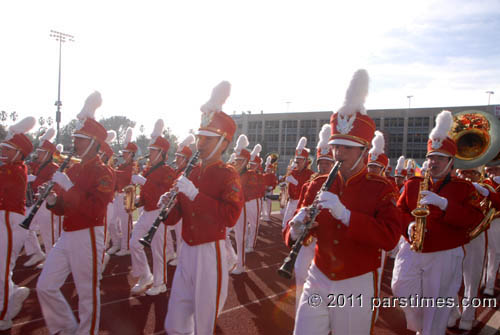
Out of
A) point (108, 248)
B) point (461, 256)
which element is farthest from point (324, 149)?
point (108, 248)

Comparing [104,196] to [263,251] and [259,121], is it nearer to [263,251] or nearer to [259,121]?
[263,251]

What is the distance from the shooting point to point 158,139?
729 centimetres

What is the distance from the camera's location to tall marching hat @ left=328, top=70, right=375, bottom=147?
3078 millimetres

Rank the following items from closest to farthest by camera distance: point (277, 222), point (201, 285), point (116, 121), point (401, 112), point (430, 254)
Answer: point (201, 285) < point (430, 254) < point (277, 222) < point (401, 112) < point (116, 121)

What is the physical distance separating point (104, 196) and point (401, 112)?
59.4 metres

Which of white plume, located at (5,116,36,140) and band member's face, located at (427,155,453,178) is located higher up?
white plume, located at (5,116,36,140)

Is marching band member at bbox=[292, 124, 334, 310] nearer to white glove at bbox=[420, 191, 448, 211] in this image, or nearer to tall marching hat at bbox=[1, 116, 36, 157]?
white glove at bbox=[420, 191, 448, 211]

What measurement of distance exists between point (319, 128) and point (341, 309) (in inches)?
2513

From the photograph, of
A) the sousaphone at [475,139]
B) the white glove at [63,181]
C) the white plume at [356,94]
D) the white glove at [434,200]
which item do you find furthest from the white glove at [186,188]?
the sousaphone at [475,139]

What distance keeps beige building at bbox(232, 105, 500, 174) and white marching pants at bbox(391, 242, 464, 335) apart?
4720cm

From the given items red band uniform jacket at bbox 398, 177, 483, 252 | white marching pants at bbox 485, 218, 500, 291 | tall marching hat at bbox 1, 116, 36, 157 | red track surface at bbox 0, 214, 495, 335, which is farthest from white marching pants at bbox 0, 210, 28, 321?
white marching pants at bbox 485, 218, 500, 291

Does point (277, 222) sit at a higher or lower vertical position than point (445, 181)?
lower

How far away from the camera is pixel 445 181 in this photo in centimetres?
459

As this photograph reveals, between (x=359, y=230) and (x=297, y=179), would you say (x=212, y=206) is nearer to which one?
(x=359, y=230)
